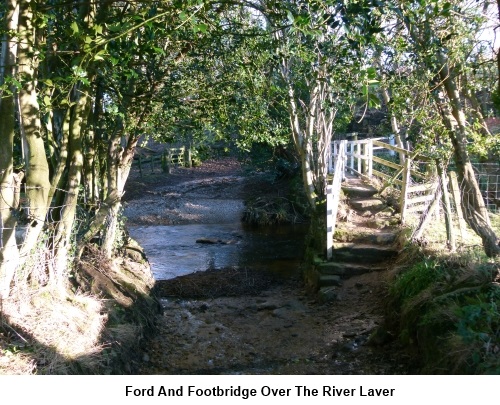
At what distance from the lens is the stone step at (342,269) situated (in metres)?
10.7

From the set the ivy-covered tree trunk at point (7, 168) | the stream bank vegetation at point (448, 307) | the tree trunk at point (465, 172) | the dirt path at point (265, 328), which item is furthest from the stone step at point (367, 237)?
the ivy-covered tree trunk at point (7, 168)

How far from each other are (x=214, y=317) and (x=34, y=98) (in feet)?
18.0

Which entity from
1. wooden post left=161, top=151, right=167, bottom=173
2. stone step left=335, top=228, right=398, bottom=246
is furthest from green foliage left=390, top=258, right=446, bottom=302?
wooden post left=161, top=151, right=167, bottom=173

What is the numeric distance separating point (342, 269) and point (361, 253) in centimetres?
51

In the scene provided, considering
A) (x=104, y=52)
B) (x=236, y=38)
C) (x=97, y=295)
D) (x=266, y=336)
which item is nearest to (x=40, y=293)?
(x=97, y=295)

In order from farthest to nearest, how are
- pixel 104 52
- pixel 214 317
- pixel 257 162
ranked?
pixel 257 162 < pixel 214 317 < pixel 104 52

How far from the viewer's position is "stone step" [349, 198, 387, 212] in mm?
12848

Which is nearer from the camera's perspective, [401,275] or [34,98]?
[34,98]

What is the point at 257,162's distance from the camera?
23266 millimetres

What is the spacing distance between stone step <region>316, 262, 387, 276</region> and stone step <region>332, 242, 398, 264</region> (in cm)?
14

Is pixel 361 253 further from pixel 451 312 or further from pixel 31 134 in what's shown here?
pixel 31 134

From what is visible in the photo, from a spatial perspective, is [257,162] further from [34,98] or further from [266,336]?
[34,98]

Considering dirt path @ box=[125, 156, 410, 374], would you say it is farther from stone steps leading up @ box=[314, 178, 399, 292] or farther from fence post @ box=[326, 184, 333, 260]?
fence post @ box=[326, 184, 333, 260]

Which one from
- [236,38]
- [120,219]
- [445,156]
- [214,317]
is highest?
[236,38]
